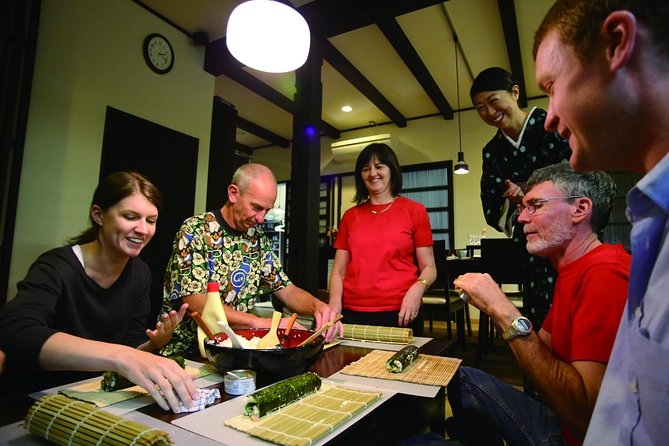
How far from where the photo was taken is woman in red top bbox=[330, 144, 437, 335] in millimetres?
1749

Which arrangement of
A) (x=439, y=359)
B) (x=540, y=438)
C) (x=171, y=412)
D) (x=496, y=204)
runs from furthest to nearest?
1. (x=496, y=204)
2. (x=439, y=359)
3. (x=540, y=438)
4. (x=171, y=412)

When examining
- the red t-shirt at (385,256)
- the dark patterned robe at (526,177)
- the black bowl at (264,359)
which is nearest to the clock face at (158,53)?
the red t-shirt at (385,256)

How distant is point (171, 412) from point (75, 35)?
3.43 meters

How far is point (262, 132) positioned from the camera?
22.9 ft

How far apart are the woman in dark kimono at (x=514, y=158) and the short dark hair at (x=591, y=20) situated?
3.65 feet

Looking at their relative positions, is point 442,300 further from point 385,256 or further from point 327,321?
point 327,321

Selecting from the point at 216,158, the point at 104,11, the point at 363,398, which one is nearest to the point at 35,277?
→ the point at 363,398

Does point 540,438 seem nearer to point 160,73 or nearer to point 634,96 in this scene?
point 634,96

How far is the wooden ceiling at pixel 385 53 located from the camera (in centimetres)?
318

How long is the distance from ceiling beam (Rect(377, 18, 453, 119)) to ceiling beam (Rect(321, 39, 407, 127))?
25.6 inches

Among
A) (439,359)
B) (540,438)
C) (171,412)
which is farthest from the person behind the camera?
(439,359)

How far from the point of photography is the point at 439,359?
112 cm

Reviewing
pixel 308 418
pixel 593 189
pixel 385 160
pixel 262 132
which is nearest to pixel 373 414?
pixel 308 418

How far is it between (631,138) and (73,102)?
360 centimetres
